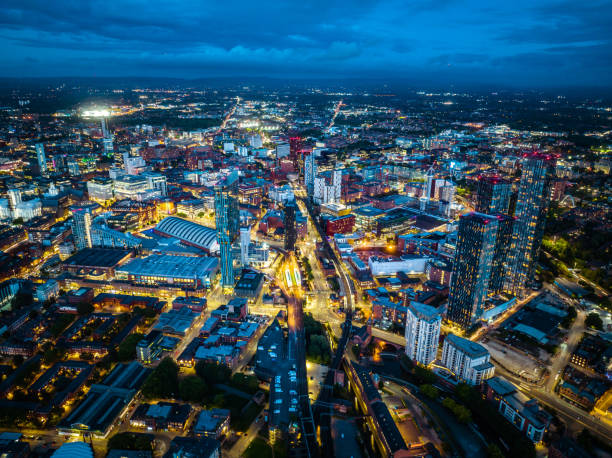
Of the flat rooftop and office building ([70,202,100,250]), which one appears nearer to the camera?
the flat rooftop

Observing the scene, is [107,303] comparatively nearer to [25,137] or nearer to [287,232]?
[287,232]

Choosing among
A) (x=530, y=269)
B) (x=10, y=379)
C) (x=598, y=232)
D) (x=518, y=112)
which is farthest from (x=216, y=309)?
(x=518, y=112)

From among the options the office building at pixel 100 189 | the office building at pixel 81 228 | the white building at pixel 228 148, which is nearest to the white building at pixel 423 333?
the office building at pixel 81 228

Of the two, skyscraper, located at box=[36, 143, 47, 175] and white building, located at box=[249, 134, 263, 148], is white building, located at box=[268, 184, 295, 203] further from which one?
skyscraper, located at box=[36, 143, 47, 175]

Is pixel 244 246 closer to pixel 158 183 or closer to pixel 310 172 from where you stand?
pixel 310 172

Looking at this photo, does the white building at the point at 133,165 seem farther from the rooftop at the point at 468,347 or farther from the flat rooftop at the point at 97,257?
the rooftop at the point at 468,347

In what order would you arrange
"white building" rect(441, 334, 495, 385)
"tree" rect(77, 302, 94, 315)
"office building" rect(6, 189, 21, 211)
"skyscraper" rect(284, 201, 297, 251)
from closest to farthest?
1. "white building" rect(441, 334, 495, 385)
2. "tree" rect(77, 302, 94, 315)
3. "skyscraper" rect(284, 201, 297, 251)
4. "office building" rect(6, 189, 21, 211)

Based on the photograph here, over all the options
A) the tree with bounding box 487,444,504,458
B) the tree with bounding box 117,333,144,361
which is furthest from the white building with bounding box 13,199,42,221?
the tree with bounding box 487,444,504,458
